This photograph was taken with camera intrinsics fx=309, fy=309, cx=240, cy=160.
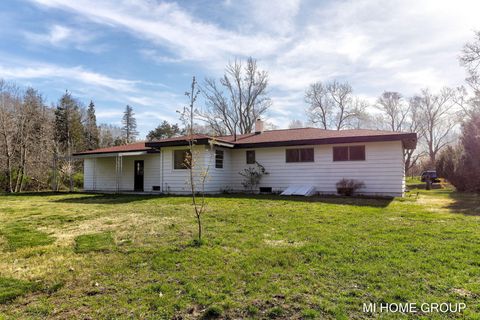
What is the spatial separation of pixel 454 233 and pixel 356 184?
7412 mm

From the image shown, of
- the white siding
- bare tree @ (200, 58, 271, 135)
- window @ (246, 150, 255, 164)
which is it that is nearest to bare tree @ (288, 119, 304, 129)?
bare tree @ (200, 58, 271, 135)

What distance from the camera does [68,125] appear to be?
3503 cm

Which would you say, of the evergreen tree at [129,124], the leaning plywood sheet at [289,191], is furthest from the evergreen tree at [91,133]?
the leaning plywood sheet at [289,191]

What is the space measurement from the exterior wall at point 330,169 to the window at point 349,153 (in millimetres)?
146

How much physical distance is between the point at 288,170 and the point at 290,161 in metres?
0.43

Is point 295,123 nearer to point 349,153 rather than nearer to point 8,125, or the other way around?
point 349,153

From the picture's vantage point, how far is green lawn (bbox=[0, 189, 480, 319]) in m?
3.04

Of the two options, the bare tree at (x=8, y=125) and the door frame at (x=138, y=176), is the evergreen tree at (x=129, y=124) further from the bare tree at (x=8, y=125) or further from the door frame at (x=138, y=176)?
the door frame at (x=138, y=176)

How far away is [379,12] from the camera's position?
9.43 meters

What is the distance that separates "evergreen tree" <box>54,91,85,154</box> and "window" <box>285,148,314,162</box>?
28.0m

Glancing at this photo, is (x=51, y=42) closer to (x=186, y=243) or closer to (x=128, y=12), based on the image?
(x=128, y=12)

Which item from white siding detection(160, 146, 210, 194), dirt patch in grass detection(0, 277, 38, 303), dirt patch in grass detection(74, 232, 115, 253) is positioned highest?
white siding detection(160, 146, 210, 194)

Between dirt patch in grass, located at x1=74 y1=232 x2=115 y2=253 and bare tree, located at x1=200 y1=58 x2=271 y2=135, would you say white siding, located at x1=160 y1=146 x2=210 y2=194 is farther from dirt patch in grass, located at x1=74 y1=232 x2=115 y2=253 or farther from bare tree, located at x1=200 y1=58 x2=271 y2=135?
bare tree, located at x1=200 y1=58 x2=271 y2=135

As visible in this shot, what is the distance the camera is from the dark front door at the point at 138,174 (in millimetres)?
17500
